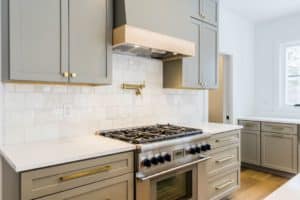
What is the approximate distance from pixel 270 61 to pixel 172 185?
11.4ft

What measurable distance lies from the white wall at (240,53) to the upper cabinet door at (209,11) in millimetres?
756

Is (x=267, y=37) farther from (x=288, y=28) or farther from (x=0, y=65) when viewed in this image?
(x=0, y=65)

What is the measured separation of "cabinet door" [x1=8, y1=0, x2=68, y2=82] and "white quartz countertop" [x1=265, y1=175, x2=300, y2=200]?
152cm

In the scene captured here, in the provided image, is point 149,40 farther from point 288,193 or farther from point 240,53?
point 240,53

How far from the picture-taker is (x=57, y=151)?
1.56 m

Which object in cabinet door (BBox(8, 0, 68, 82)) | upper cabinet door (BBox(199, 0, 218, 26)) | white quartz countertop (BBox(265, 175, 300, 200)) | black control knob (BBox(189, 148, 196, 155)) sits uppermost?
upper cabinet door (BBox(199, 0, 218, 26))

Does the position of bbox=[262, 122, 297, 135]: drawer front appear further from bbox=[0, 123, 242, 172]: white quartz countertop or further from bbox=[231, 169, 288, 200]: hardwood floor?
Answer: bbox=[0, 123, 242, 172]: white quartz countertop

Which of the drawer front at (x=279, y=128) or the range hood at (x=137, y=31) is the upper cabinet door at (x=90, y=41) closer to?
the range hood at (x=137, y=31)

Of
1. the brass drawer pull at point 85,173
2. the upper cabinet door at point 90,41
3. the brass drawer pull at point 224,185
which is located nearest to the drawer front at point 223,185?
the brass drawer pull at point 224,185

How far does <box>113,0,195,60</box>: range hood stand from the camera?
6.40ft

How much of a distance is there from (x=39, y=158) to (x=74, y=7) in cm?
115

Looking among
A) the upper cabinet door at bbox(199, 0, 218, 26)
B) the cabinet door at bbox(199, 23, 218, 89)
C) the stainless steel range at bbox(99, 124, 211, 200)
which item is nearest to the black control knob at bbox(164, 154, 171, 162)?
the stainless steel range at bbox(99, 124, 211, 200)

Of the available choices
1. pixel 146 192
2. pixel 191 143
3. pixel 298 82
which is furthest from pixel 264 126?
pixel 146 192

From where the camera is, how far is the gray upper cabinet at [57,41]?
1.54m
